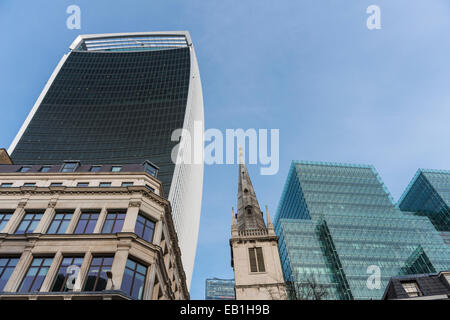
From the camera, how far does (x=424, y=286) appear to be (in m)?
31.6

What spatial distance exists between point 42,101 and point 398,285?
392ft

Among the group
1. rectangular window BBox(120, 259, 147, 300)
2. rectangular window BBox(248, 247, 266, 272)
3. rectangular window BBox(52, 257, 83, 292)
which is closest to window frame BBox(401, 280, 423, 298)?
rectangular window BBox(248, 247, 266, 272)

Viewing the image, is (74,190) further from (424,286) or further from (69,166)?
(424,286)

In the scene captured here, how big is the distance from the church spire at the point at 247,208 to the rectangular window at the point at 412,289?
22014mm

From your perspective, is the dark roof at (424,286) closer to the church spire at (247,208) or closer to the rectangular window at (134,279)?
the church spire at (247,208)

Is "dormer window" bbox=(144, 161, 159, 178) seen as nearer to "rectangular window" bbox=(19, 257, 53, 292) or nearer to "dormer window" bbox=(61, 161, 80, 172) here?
"dormer window" bbox=(61, 161, 80, 172)

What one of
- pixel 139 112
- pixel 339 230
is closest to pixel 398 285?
pixel 339 230

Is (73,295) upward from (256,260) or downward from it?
downward

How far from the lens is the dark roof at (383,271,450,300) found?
30.8 metres

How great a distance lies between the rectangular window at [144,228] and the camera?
2414cm

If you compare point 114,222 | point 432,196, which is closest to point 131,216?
point 114,222

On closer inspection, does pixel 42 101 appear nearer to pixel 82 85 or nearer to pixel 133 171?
pixel 82 85

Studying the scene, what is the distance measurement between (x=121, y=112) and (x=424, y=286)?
104 meters

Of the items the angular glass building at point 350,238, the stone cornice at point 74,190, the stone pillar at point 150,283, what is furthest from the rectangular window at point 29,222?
the angular glass building at point 350,238
